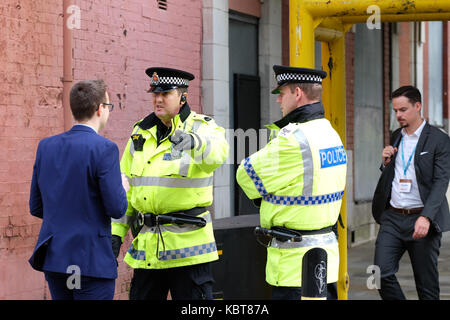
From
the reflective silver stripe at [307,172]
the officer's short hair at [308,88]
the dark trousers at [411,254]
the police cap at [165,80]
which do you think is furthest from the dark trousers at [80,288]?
the dark trousers at [411,254]

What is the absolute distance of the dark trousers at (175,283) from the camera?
5750mm

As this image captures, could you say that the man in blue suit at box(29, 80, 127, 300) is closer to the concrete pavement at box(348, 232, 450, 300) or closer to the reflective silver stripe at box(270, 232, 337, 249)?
the reflective silver stripe at box(270, 232, 337, 249)

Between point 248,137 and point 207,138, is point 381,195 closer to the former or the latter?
point 207,138

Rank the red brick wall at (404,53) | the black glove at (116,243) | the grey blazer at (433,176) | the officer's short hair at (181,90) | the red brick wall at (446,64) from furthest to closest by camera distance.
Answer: the red brick wall at (446,64), the red brick wall at (404,53), the grey blazer at (433,176), the officer's short hair at (181,90), the black glove at (116,243)

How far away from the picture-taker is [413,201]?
23.7 feet

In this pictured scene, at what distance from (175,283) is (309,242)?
1.00 m

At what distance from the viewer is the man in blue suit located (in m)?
4.84

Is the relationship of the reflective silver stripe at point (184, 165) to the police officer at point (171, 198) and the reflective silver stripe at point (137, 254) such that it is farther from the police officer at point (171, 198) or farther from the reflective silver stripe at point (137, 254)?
the reflective silver stripe at point (137, 254)

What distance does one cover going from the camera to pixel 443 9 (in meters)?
7.82

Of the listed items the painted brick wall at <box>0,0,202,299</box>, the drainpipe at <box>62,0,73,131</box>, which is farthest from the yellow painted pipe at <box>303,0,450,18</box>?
the drainpipe at <box>62,0,73,131</box>

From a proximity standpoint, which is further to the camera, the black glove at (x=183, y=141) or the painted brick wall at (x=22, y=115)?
the painted brick wall at (x=22, y=115)

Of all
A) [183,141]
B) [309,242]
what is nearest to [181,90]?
[183,141]

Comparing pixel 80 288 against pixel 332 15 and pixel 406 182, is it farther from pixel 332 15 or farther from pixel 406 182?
pixel 332 15

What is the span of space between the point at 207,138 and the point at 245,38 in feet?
20.3
